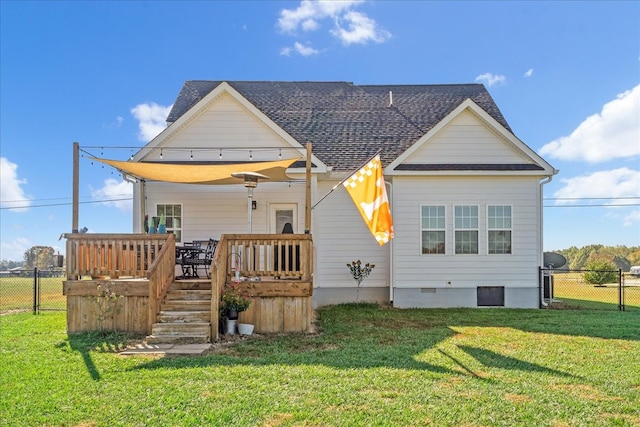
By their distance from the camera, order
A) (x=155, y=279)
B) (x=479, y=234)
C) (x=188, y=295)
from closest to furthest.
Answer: (x=155, y=279) → (x=188, y=295) → (x=479, y=234)

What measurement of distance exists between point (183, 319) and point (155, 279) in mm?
919

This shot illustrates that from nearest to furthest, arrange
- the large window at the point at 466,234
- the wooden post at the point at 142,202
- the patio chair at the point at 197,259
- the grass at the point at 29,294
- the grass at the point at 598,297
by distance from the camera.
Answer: the patio chair at the point at 197,259 → the wooden post at the point at 142,202 → the large window at the point at 466,234 → the grass at the point at 598,297 → the grass at the point at 29,294

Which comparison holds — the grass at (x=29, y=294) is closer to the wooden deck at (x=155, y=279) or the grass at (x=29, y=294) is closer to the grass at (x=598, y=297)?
the wooden deck at (x=155, y=279)

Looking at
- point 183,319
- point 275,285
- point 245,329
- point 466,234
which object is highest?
point 466,234

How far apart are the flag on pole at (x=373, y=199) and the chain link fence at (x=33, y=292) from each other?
9.19m

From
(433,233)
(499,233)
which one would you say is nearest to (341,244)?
(433,233)

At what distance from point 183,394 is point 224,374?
81 cm

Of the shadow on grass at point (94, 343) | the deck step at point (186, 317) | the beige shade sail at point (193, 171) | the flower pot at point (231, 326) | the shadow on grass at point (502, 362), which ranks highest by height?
the beige shade sail at point (193, 171)

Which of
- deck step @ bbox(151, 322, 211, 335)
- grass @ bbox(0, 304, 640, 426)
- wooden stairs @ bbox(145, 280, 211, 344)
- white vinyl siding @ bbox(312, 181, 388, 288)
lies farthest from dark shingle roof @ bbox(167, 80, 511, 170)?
grass @ bbox(0, 304, 640, 426)

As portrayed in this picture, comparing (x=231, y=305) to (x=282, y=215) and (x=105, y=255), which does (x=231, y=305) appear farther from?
(x=282, y=215)

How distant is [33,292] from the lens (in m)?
11.9

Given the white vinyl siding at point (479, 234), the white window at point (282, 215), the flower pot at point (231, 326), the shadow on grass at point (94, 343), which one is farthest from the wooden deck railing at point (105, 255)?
the white vinyl siding at point (479, 234)

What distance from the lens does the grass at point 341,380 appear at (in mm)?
4195

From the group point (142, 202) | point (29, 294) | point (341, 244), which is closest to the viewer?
point (142, 202)
